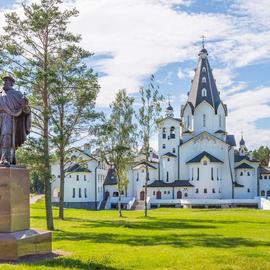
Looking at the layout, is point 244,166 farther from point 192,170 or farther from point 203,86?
point 203,86

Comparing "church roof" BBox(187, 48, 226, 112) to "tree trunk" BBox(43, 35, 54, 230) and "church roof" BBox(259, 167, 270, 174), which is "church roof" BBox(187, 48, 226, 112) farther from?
"tree trunk" BBox(43, 35, 54, 230)

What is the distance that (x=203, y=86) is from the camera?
82125mm

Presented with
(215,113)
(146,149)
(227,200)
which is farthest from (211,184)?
(146,149)

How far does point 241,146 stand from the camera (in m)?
90.2

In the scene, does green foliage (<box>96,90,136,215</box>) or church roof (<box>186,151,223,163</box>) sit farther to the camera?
church roof (<box>186,151,223,163</box>)

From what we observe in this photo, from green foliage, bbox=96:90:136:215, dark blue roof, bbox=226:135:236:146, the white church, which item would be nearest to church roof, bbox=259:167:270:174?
the white church

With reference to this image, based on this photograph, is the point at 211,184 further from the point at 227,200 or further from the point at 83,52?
the point at 83,52

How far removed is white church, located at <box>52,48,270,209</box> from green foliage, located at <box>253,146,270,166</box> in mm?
56915

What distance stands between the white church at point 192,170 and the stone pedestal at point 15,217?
61.9 meters

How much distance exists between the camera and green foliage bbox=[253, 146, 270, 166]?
14039 cm

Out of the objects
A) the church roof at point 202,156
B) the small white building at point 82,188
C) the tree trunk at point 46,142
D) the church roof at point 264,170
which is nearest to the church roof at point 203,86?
the church roof at point 202,156

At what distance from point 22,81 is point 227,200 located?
172 feet

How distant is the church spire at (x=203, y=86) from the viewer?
81.2 m

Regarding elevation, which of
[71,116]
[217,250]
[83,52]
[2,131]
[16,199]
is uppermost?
[83,52]
